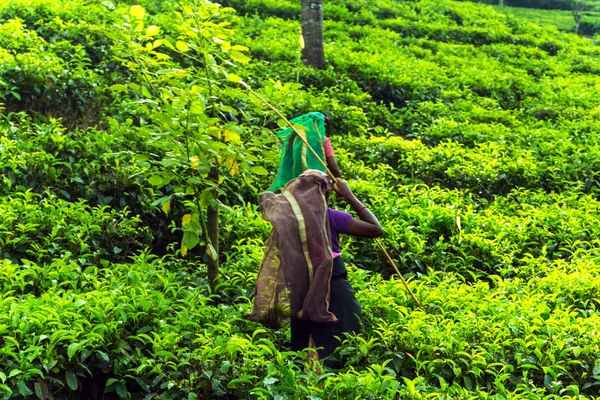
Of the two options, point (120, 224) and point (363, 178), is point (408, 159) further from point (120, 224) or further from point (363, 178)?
point (120, 224)

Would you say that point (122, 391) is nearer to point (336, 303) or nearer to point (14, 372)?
point (14, 372)

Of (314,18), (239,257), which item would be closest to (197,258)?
(239,257)

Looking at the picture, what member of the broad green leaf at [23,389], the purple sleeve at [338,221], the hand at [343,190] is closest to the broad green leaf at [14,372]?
the broad green leaf at [23,389]

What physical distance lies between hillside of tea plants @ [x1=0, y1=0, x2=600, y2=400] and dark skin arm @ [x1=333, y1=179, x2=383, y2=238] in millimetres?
550

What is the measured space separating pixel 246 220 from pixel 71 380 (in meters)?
2.36

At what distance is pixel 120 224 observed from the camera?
17.4 ft

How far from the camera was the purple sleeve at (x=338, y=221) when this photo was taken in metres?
3.85

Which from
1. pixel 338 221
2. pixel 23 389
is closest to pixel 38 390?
pixel 23 389

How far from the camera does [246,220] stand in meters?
5.62

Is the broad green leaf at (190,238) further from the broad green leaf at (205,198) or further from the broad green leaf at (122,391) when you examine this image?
the broad green leaf at (122,391)

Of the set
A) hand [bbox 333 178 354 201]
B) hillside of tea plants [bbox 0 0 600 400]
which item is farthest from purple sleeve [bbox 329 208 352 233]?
hillside of tea plants [bbox 0 0 600 400]

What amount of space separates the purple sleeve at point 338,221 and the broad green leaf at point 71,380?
1.52 metres

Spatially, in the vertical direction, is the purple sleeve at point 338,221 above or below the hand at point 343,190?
below

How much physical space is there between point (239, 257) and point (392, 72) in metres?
5.79
